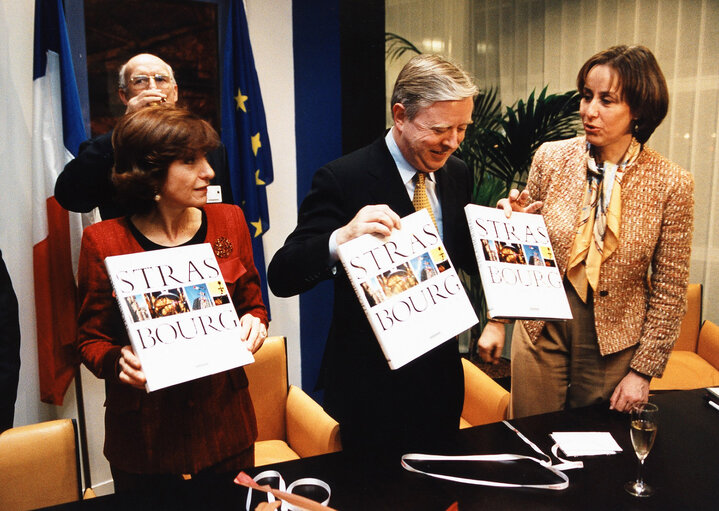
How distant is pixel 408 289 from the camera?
132cm

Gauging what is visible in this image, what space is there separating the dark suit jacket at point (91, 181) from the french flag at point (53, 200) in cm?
59

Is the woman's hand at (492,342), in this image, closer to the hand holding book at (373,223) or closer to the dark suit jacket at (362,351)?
the dark suit jacket at (362,351)

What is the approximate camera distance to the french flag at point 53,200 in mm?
2596

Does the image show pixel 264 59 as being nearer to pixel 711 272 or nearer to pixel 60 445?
pixel 60 445

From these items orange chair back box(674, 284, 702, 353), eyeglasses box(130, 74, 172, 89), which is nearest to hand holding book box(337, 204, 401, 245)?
eyeglasses box(130, 74, 172, 89)

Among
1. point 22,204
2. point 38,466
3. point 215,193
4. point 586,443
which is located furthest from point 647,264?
point 22,204

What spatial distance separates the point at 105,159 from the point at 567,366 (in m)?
1.85

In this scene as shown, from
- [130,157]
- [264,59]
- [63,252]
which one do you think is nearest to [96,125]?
[63,252]

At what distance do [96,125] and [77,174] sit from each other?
3.81 ft

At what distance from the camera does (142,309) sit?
1.29m

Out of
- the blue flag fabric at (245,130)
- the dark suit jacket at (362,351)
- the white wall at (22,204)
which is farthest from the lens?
the blue flag fabric at (245,130)

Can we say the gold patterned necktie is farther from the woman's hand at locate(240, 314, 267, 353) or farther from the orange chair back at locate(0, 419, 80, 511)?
the orange chair back at locate(0, 419, 80, 511)

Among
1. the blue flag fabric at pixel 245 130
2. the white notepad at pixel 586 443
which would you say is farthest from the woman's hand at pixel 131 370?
the blue flag fabric at pixel 245 130

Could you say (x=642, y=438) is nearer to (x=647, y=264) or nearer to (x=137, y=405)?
(x=647, y=264)
